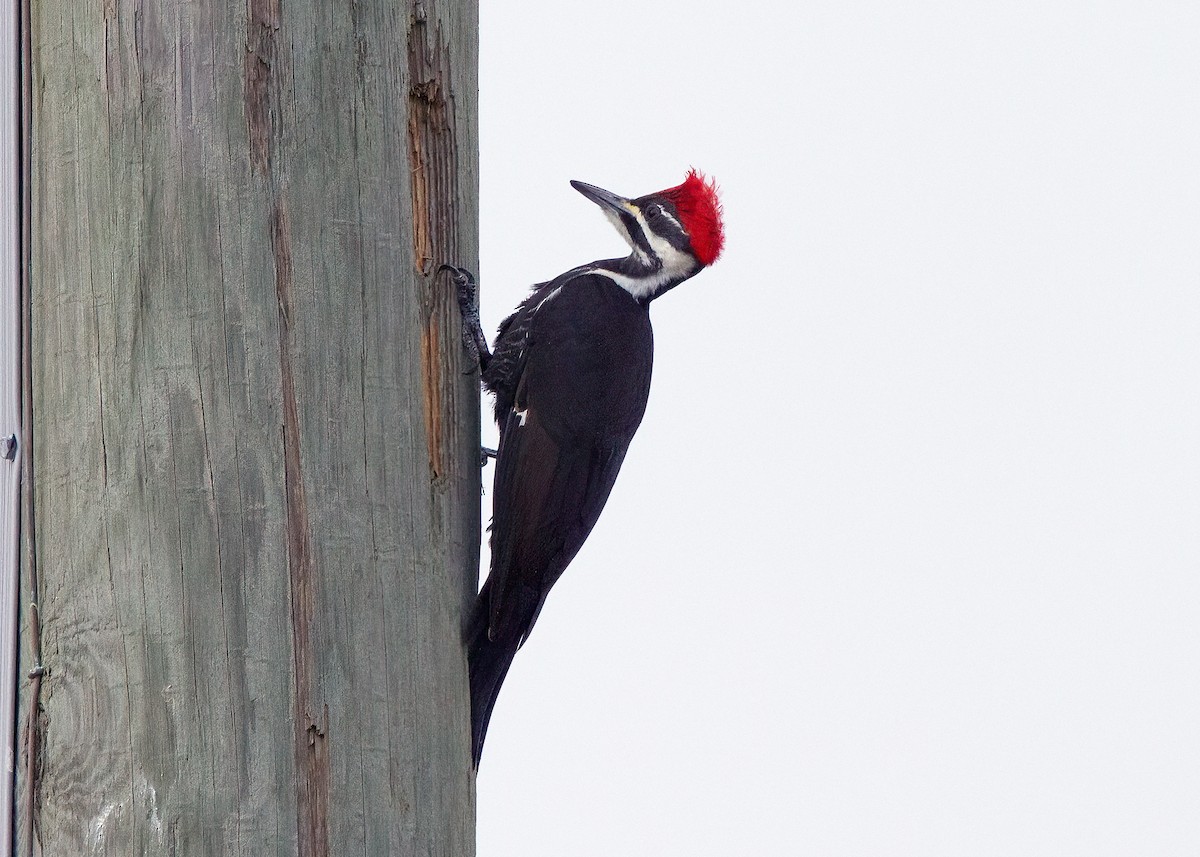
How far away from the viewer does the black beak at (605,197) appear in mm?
4555

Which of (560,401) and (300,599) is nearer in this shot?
(300,599)

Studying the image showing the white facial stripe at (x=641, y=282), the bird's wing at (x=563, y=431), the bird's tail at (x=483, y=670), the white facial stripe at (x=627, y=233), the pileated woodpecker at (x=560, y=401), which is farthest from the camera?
the white facial stripe at (x=627, y=233)

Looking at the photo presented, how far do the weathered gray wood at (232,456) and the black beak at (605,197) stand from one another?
2102 millimetres

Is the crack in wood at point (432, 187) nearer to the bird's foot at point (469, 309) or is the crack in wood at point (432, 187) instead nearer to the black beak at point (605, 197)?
the bird's foot at point (469, 309)

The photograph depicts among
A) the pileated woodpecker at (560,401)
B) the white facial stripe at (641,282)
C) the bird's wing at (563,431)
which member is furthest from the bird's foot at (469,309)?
the white facial stripe at (641,282)

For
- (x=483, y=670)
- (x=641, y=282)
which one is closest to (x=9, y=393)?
(x=483, y=670)

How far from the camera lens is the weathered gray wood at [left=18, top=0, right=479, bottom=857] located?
2.11 metres

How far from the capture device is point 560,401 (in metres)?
3.62

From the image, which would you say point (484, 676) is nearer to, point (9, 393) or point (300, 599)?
point (300, 599)

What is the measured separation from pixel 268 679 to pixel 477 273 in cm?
97

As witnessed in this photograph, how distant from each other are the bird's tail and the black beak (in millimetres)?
1989

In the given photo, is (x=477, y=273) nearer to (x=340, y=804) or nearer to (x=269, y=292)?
(x=269, y=292)

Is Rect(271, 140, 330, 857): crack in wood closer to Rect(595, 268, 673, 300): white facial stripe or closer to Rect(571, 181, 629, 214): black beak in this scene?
Rect(595, 268, 673, 300): white facial stripe

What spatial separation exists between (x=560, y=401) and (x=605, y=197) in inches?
44.6
